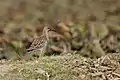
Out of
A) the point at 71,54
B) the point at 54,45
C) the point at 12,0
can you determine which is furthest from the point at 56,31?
the point at 12,0

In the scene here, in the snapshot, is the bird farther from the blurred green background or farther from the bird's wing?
the blurred green background

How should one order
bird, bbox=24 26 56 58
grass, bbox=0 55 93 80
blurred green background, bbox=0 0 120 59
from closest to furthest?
grass, bbox=0 55 93 80
bird, bbox=24 26 56 58
blurred green background, bbox=0 0 120 59

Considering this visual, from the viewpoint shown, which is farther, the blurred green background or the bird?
the blurred green background

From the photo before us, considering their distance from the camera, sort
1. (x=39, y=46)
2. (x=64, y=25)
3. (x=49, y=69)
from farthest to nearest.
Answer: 1. (x=64, y=25)
2. (x=39, y=46)
3. (x=49, y=69)

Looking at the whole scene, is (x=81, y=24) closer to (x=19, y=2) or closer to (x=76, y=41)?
(x=76, y=41)

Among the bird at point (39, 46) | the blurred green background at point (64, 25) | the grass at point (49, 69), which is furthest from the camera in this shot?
the blurred green background at point (64, 25)

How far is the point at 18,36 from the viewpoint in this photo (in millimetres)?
6348

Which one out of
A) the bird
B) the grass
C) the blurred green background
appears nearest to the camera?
the grass

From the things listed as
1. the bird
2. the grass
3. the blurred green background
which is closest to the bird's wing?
the bird

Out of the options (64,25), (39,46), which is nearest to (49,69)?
(39,46)

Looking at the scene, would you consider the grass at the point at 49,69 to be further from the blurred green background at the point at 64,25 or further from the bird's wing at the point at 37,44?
the blurred green background at the point at 64,25

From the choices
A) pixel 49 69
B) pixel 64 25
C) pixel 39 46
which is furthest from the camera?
pixel 64 25

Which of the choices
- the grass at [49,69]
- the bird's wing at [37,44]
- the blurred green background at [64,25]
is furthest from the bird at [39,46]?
the blurred green background at [64,25]

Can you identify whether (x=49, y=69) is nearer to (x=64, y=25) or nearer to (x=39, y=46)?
(x=39, y=46)
